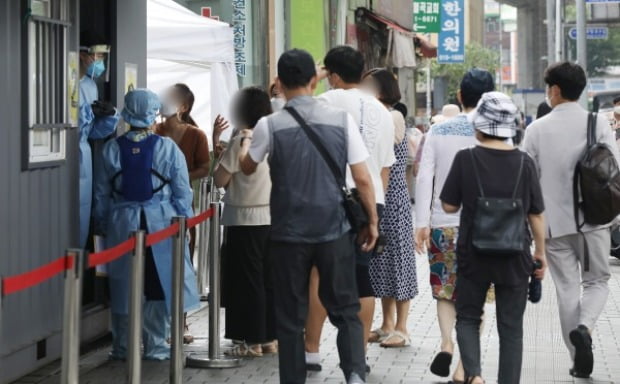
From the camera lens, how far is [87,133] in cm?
943

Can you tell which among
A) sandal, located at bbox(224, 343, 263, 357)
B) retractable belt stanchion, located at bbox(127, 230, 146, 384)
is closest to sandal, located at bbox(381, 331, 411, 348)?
sandal, located at bbox(224, 343, 263, 357)

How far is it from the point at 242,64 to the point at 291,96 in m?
9.28

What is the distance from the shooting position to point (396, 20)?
102 feet

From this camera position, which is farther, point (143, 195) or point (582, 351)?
point (143, 195)

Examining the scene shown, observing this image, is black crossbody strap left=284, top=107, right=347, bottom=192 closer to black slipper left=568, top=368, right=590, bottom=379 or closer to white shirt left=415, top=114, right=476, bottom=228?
white shirt left=415, top=114, right=476, bottom=228

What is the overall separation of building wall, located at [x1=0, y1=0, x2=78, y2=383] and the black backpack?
331 cm

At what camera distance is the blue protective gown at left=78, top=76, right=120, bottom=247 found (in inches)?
370

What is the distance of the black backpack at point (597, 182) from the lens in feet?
27.0

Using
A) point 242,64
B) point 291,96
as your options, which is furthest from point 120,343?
point 242,64

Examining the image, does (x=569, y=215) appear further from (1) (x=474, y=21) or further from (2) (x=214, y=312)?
(1) (x=474, y=21)

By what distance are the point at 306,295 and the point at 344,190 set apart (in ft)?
1.92

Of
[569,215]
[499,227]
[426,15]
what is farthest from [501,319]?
[426,15]

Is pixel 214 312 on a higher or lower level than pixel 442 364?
higher

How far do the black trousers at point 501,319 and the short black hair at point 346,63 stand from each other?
5.52 feet
